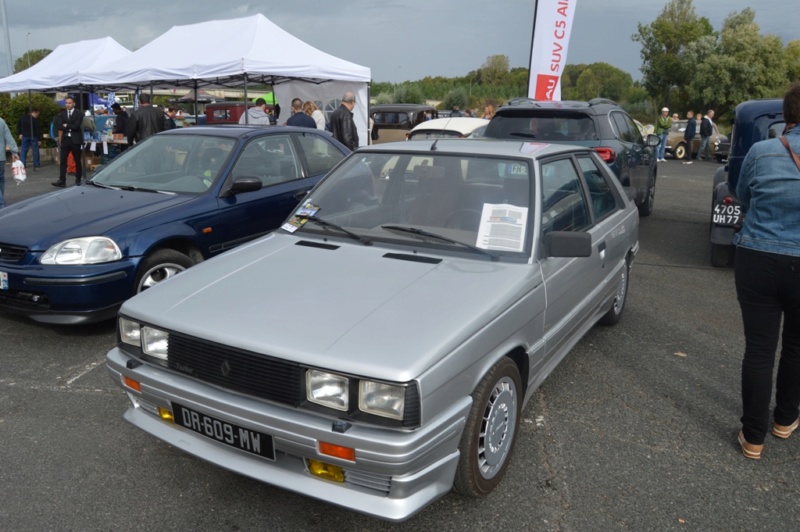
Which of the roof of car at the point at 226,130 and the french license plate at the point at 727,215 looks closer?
the roof of car at the point at 226,130

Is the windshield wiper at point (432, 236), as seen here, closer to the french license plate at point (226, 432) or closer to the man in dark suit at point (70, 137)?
the french license plate at point (226, 432)

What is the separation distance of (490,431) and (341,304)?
86cm

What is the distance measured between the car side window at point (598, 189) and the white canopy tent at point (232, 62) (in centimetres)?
Answer: 880

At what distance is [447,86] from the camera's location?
58.4 metres

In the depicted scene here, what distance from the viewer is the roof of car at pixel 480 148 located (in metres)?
3.76

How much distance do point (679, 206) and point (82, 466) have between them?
37.0ft

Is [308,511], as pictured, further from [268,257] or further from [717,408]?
[717,408]

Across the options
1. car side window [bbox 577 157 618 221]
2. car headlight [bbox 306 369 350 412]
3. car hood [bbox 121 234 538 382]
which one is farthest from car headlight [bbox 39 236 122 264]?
car side window [bbox 577 157 618 221]

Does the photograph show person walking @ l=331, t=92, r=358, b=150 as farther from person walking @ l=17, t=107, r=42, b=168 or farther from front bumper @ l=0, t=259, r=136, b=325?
person walking @ l=17, t=107, r=42, b=168

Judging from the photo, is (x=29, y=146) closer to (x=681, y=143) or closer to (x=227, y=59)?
(x=227, y=59)

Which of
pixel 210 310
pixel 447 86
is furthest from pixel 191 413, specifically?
pixel 447 86

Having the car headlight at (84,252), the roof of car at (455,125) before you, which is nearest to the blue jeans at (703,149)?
the roof of car at (455,125)

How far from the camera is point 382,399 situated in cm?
235

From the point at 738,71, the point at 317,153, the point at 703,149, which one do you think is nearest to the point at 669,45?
the point at 738,71
